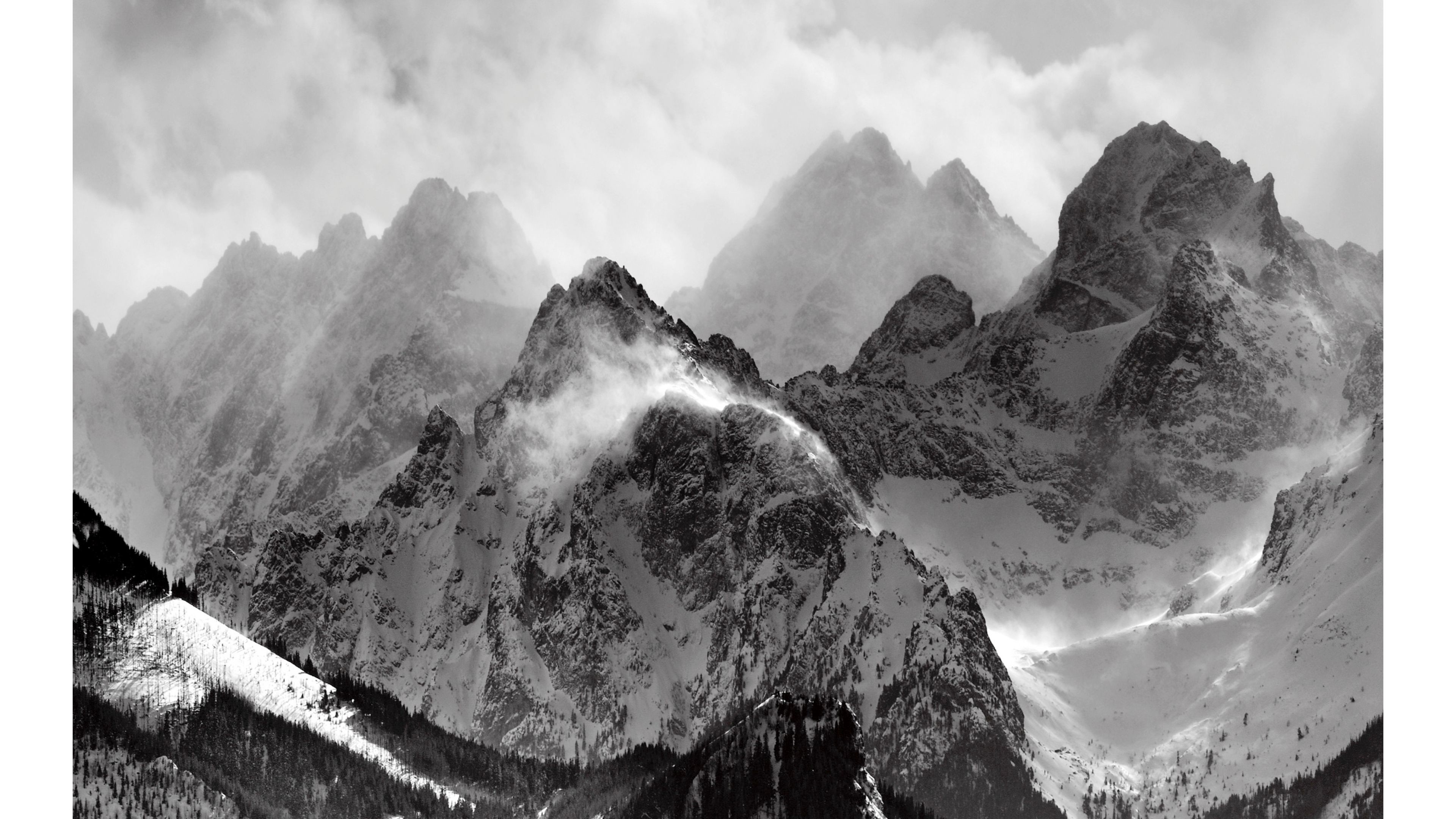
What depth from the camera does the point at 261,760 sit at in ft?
585

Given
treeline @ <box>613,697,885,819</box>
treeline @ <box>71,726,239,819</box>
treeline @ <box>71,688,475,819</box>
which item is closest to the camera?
treeline @ <box>71,726,239,819</box>

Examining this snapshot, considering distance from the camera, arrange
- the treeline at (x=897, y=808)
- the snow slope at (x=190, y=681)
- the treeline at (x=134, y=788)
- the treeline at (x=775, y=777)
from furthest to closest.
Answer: the treeline at (x=897, y=808) < the snow slope at (x=190, y=681) < the treeline at (x=775, y=777) < the treeline at (x=134, y=788)

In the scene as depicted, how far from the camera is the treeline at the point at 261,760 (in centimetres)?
16588

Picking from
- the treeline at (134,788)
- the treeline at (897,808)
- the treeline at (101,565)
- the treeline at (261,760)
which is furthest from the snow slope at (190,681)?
the treeline at (897,808)

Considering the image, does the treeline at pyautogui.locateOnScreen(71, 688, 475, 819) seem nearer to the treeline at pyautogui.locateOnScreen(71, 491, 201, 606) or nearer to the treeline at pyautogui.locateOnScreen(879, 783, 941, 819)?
the treeline at pyautogui.locateOnScreen(71, 491, 201, 606)

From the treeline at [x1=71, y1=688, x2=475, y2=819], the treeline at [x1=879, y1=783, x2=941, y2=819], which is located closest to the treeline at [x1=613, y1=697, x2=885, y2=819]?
the treeline at [x1=879, y1=783, x2=941, y2=819]

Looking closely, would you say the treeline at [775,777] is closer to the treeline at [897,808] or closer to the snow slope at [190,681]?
the treeline at [897,808]

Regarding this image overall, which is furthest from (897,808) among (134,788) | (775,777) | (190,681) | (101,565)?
(101,565)

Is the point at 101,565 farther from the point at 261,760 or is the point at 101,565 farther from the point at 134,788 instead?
the point at 134,788

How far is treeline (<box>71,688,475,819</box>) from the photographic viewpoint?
166 m

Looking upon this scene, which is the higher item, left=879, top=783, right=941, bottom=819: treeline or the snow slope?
left=879, top=783, right=941, bottom=819: treeline

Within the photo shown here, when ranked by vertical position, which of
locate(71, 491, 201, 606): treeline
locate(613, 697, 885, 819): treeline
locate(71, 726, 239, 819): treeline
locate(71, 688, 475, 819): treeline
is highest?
locate(71, 491, 201, 606): treeline
